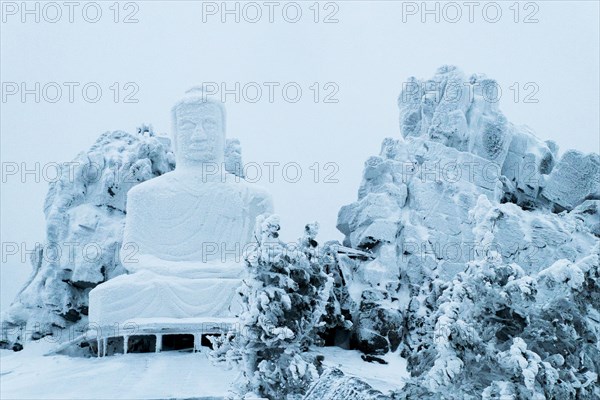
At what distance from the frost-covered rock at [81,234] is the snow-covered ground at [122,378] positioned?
2.48 m

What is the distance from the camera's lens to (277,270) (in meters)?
5.12

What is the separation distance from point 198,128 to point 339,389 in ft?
23.7

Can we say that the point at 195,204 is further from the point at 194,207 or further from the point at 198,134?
the point at 198,134

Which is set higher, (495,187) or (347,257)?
(495,187)

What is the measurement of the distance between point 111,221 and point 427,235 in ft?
17.8

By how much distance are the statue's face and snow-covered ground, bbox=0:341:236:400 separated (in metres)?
3.36

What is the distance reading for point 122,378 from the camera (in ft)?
25.6

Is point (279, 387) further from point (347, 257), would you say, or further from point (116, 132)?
point (116, 132)

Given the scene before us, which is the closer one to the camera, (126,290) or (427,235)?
(126,290)

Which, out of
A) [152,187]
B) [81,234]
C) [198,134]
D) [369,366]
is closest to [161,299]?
[152,187]

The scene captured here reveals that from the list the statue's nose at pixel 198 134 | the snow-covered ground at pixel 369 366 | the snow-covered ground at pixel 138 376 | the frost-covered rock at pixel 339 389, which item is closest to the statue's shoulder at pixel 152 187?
the statue's nose at pixel 198 134

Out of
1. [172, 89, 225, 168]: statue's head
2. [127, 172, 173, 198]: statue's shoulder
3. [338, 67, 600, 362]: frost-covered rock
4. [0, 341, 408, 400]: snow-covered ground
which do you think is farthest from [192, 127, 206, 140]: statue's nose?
[0, 341, 408, 400]: snow-covered ground

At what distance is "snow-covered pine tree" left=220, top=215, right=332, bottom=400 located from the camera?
4.99 metres

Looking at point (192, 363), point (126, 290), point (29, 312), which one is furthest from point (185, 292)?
point (29, 312)
